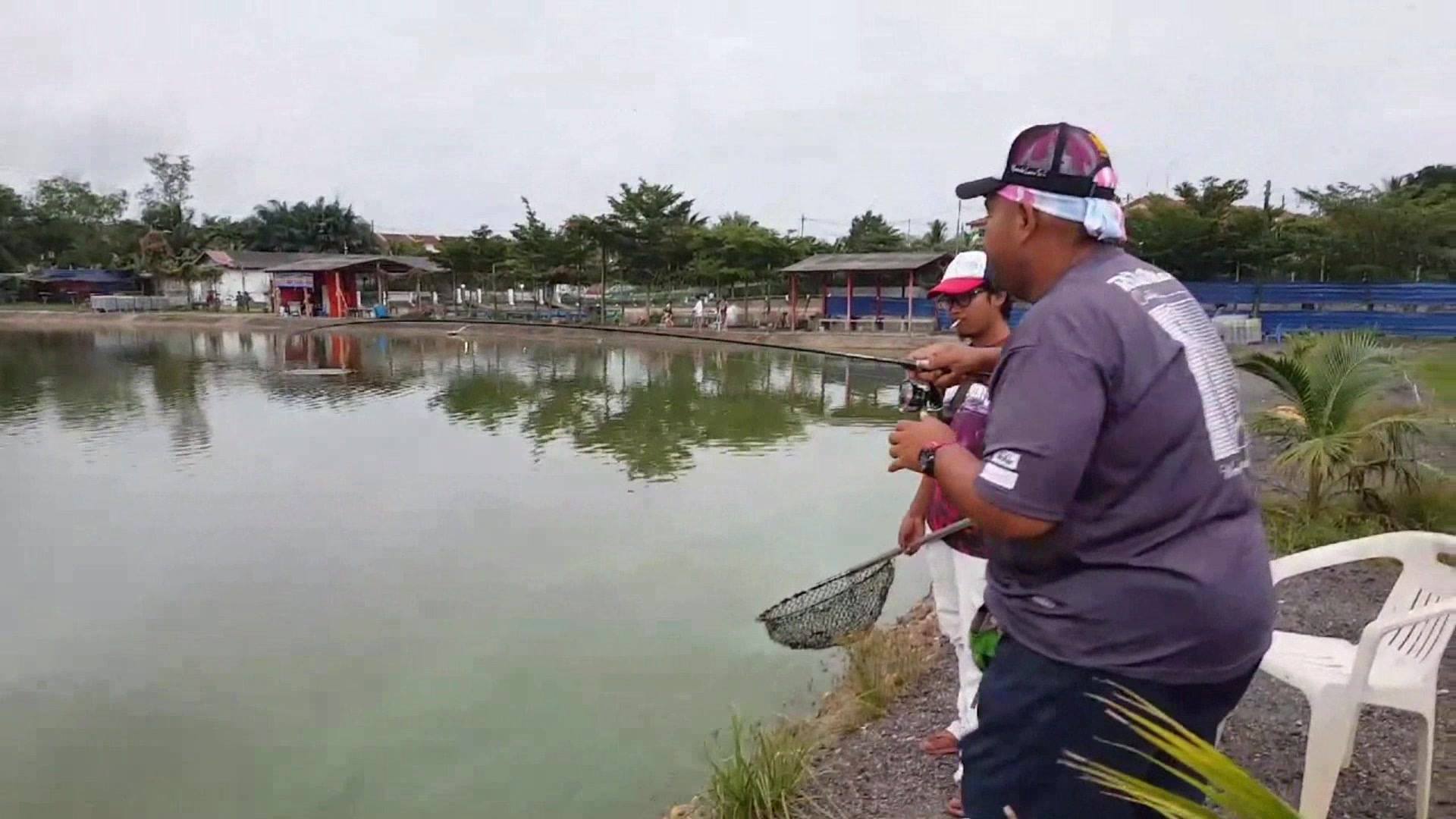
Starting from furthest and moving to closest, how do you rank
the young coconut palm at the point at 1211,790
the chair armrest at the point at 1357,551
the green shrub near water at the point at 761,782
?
the green shrub near water at the point at 761,782
the chair armrest at the point at 1357,551
the young coconut palm at the point at 1211,790

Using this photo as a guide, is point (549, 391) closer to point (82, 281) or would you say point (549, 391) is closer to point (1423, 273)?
point (1423, 273)

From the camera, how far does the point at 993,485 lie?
4.05 feet

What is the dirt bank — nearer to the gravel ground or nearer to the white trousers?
the gravel ground

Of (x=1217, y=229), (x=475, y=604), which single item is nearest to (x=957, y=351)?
(x=475, y=604)

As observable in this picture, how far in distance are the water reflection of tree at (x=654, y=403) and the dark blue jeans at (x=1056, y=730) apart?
8450 mm

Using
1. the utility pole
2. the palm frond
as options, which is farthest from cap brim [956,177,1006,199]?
the utility pole

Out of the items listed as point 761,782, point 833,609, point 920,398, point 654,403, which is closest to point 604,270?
point 654,403

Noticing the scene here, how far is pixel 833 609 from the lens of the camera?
122 inches

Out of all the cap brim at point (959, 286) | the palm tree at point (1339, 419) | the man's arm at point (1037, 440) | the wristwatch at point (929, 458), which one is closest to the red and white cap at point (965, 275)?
the cap brim at point (959, 286)

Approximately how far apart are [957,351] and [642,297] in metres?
35.5

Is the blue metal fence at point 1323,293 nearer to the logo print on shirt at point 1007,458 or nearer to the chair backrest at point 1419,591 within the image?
the chair backrest at point 1419,591

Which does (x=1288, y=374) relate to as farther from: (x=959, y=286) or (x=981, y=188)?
(x=981, y=188)

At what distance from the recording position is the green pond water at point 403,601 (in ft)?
13.2

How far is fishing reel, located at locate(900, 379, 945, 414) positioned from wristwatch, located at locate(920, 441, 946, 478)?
1.18 m
